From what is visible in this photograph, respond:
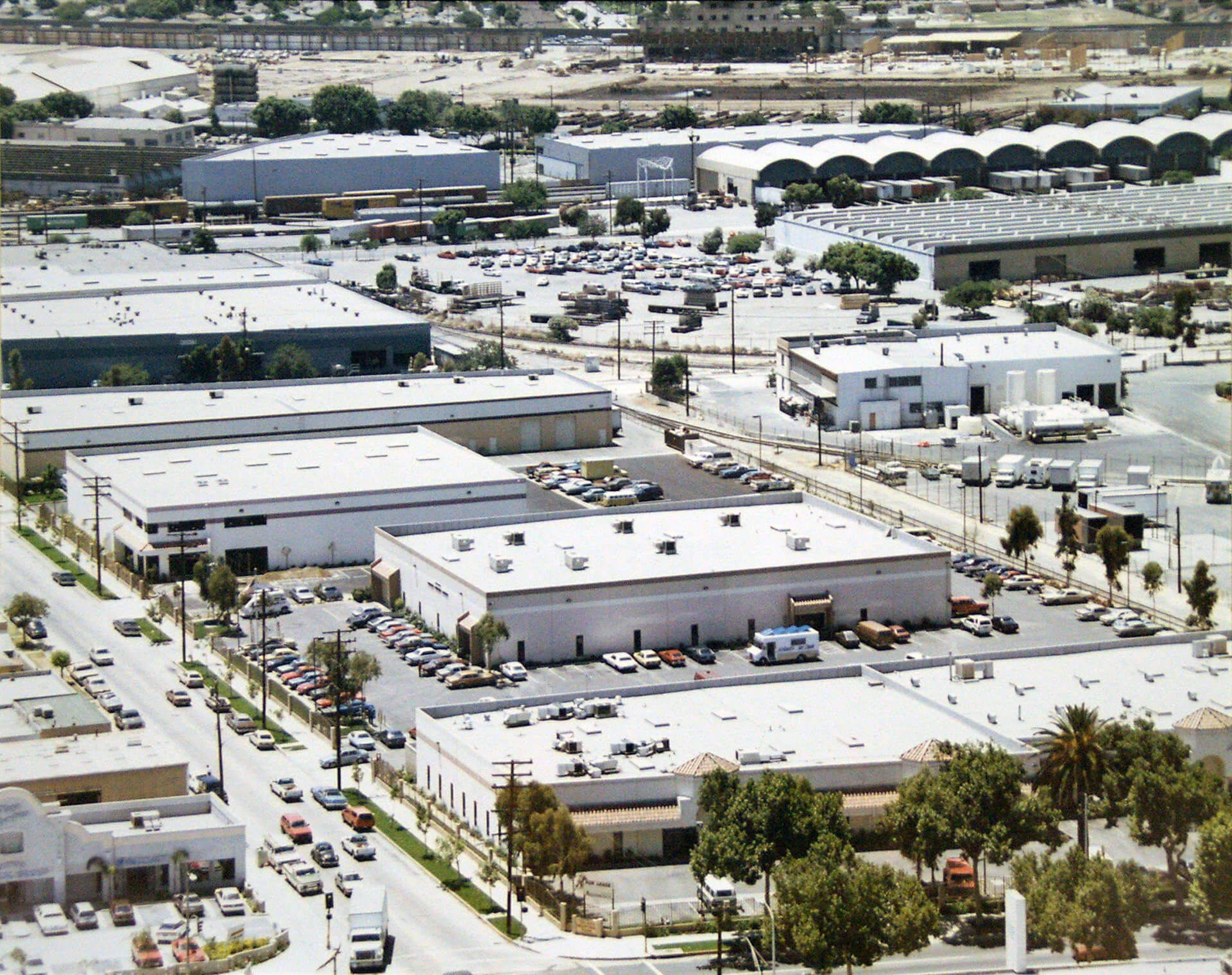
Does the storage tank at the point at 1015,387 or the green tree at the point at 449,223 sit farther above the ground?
the green tree at the point at 449,223

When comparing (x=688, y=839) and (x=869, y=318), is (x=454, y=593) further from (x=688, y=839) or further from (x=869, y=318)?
(x=869, y=318)

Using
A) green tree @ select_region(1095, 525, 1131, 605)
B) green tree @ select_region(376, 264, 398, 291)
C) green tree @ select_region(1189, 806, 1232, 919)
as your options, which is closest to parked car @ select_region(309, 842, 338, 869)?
green tree @ select_region(1189, 806, 1232, 919)

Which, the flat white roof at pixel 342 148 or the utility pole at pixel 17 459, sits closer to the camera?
the utility pole at pixel 17 459

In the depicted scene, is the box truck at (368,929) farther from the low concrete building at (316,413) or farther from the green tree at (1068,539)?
the low concrete building at (316,413)

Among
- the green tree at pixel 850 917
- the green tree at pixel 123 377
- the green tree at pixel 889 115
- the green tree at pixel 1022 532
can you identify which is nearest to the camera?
the green tree at pixel 850 917

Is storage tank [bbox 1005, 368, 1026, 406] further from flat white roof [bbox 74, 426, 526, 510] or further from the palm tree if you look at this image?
the palm tree

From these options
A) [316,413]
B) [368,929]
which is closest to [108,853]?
[368,929]

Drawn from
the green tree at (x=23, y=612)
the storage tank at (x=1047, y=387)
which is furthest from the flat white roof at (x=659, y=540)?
the storage tank at (x=1047, y=387)

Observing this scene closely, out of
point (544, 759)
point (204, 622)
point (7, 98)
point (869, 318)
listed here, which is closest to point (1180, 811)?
point (544, 759)

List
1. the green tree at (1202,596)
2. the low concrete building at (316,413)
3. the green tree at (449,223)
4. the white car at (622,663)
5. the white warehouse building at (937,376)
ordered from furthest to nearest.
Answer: the green tree at (449,223), the white warehouse building at (937,376), the low concrete building at (316,413), the green tree at (1202,596), the white car at (622,663)
